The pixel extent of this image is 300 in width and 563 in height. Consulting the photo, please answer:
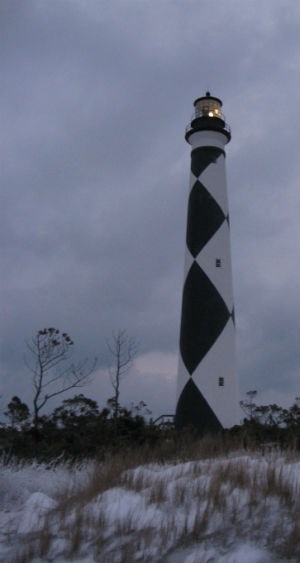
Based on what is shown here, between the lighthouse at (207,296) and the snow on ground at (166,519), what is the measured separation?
9.48 metres

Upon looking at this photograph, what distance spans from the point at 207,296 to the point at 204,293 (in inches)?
5.4

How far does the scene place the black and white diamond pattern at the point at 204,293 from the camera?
16.0m

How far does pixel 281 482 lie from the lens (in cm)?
544

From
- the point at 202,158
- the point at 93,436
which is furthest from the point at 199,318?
the point at 93,436

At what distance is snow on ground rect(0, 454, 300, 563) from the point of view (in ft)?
15.0

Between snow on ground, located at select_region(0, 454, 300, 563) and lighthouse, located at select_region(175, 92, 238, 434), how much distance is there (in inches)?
373

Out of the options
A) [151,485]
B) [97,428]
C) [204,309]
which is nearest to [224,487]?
[151,485]

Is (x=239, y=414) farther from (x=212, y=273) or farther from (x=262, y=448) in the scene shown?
(x=262, y=448)

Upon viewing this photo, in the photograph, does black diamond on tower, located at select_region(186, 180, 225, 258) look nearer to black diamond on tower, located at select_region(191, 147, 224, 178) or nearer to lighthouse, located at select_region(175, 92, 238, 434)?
lighthouse, located at select_region(175, 92, 238, 434)

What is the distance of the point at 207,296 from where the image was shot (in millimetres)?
16797

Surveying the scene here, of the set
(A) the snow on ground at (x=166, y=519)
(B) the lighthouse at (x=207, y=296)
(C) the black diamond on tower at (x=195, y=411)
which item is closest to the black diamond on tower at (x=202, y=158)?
(B) the lighthouse at (x=207, y=296)

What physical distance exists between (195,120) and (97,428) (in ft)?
40.6

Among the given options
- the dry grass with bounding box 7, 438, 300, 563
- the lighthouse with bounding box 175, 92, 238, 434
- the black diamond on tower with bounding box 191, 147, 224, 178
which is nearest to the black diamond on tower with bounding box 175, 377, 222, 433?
the lighthouse with bounding box 175, 92, 238, 434

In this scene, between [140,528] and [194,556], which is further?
[140,528]
